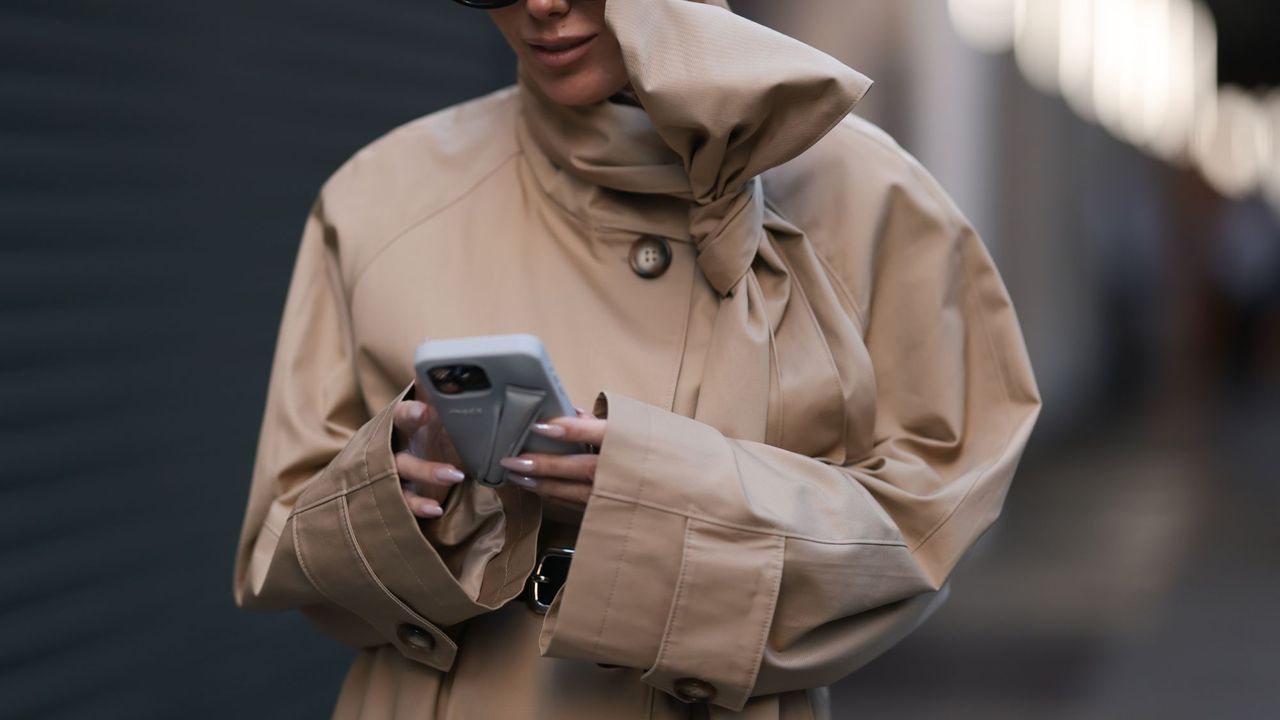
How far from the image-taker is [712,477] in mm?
1621

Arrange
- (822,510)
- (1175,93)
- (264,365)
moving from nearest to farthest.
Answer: (822,510), (264,365), (1175,93)

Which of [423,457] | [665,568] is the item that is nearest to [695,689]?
[665,568]

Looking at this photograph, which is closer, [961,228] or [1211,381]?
[961,228]

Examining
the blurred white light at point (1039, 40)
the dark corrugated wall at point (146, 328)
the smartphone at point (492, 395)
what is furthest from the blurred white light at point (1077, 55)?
the smartphone at point (492, 395)

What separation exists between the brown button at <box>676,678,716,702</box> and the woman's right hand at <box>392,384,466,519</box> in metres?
0.34

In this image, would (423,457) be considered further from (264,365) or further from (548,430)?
(264,365)

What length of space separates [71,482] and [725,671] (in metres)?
1.77

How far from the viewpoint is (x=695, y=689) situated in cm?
166

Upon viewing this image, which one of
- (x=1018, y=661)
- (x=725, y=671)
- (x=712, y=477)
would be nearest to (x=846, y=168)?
(x=712, y=477)

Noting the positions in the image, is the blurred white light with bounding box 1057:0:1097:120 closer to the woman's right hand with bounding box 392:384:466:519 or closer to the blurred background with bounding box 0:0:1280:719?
the blurred background with bounding box 0:0:1280:719

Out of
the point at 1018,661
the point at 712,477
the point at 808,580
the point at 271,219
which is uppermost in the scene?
the point at 712,477

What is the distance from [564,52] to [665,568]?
69 centimetres

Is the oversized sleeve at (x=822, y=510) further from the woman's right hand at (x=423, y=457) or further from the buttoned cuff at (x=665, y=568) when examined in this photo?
the woman's right hand at (x=423, y=457)

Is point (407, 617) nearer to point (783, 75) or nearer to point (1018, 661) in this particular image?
point (783, 75)
